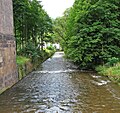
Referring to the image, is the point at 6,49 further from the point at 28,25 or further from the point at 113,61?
the point at 28,25

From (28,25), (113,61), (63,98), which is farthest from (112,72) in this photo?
(28,25)

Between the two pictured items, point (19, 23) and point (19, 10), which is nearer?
point (19, 10)

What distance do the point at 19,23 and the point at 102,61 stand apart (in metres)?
11.2

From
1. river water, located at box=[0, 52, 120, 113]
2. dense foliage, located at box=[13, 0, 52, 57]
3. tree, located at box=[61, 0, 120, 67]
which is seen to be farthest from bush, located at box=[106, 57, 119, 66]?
dense foliage, located at box=[13, 0, 52, 57]

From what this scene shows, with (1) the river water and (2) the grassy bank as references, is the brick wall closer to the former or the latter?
(1) the river water

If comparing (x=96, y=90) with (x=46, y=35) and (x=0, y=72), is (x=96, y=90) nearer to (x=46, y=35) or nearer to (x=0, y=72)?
(x=0, y=72)

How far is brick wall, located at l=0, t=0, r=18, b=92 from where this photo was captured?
45.8 feet

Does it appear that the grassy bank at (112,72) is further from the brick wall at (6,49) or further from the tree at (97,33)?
the brick wall at (6,49)

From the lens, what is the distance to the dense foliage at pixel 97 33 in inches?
862

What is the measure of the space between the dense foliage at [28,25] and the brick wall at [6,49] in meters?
7.08

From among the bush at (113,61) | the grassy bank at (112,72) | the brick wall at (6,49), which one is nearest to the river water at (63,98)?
the grassy bank at (112,72)

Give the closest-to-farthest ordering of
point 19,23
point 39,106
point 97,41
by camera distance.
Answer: point 39,106 → point 97,41 → point 19,23

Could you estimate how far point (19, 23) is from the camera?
93.3 feet

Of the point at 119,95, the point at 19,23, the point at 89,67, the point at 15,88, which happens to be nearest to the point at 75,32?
the point at 89,67
